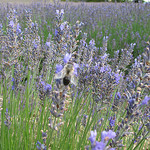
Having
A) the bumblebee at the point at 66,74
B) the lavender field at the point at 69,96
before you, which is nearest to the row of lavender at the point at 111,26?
the lavender field at the point at 69,96

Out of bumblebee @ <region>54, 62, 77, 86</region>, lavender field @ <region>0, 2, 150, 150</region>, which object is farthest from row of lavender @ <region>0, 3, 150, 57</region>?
bumblebee @ <region>54, 62, 77, 86</region>

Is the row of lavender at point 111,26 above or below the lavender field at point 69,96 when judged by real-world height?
above

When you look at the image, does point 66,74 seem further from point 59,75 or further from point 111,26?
point 111,26

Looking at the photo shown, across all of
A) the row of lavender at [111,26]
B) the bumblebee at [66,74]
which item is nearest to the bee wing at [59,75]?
the bumblebee at [66,74]

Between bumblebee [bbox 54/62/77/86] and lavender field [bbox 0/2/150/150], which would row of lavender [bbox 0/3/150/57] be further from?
bumblebee [bbox 54/62/77/86]

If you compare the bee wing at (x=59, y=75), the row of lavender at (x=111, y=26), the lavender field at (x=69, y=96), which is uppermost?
the row of lavender at (x=111, y=26)

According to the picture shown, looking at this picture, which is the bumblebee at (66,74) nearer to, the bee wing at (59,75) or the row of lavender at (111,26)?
the bee wing at (59,75)

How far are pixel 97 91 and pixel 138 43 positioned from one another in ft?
14.9

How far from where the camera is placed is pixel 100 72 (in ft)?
5.32

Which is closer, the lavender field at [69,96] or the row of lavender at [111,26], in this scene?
the lavender field at [69,96]

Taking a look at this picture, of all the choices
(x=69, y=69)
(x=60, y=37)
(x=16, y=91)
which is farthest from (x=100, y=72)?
(x=16, y=91)

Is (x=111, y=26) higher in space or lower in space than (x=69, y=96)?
higher

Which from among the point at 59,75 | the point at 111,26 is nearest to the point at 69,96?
the point at 59,75

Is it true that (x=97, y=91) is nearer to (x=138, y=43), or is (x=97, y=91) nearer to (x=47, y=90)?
(x=47, y=90)
